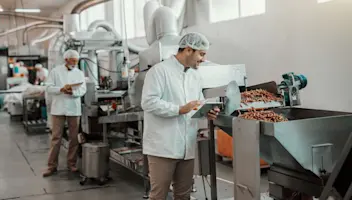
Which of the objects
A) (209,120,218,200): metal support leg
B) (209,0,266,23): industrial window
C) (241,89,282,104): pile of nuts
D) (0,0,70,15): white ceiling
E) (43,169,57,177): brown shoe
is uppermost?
(0,0,70,15): white ceiling

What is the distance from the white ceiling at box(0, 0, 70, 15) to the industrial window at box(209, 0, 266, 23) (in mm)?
6801

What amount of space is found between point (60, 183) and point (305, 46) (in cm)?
260

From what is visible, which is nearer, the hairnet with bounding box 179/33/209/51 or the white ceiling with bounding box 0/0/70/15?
the hairnet with bounding box 179/33/209/51

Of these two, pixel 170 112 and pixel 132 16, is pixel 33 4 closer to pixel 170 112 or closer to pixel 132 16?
pixel 132 16

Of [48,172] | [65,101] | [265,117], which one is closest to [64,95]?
[65,101]

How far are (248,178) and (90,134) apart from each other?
3328 mm

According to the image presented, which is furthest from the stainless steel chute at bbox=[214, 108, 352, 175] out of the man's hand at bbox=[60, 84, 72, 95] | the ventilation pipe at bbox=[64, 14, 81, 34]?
the ventilation pipe at bbox=[64, 14, 81, 34]

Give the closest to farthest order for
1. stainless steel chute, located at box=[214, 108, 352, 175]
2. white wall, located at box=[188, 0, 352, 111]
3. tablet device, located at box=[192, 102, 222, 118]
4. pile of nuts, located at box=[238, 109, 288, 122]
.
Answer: stainless steel chute, located at box=[214, 108, 352, 175], pile of nuts, located at box=[238, 109, 288, 122], tablet device, located at box=[192, 102, 222, 118], white wall, located at box=[188, 0, 352, 111]

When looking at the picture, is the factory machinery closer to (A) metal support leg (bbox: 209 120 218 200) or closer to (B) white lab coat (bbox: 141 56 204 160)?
(A) metal support leg (bbox: 209 120 218 200)

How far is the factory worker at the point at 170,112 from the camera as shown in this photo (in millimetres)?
2053

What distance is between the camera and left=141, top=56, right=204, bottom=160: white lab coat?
2.05m

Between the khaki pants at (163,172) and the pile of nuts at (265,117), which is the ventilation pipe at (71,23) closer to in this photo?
the khaki pants at (163,172)

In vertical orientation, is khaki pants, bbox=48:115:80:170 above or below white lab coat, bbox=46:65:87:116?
below

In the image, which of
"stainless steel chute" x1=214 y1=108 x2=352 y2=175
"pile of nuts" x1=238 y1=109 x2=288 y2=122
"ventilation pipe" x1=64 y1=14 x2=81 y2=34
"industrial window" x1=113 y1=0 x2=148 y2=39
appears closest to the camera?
"stainless steel chute" x1=214 y1=108 x2=352 y2=175
